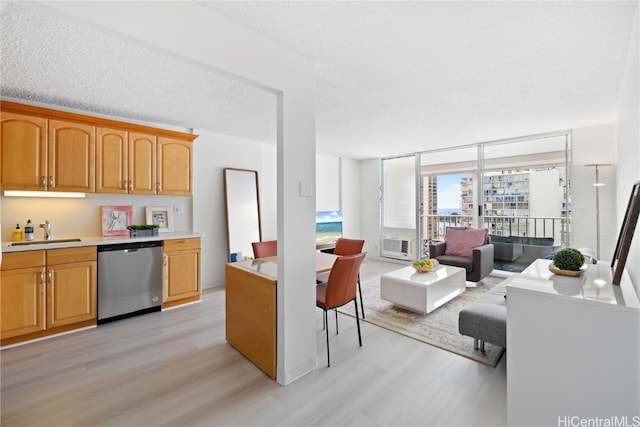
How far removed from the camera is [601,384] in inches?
50.8

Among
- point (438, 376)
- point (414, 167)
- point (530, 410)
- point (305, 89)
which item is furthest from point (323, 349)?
point (414, 167)

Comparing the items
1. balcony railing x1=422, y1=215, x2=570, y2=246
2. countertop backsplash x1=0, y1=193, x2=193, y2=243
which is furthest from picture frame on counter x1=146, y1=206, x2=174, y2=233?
balcony railing x1=422, y1=215, x2=570, y2=246

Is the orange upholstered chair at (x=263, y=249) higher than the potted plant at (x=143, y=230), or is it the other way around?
the potted plant at (x=143, y=230)

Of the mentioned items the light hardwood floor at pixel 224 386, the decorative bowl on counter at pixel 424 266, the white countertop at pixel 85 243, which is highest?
the white countertop at pixel 85 243

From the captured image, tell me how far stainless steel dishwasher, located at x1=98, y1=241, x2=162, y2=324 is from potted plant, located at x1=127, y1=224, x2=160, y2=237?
18cm

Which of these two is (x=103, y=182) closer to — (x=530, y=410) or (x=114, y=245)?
(x=114, y=245)

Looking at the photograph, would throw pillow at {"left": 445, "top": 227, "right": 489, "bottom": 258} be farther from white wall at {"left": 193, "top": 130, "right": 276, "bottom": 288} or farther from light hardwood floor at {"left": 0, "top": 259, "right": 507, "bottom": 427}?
white wall at {"left": 193, "top": 130, "right": 276, "bottom": 288}

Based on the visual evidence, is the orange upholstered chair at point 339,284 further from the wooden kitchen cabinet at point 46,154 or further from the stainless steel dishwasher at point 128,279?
the wooden kitchen cabinet at point 46,154

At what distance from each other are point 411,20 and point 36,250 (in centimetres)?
383

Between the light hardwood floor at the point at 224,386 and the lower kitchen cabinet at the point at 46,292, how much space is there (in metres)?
0.19

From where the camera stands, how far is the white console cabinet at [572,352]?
124cm

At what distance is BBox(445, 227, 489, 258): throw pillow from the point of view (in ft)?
15.5

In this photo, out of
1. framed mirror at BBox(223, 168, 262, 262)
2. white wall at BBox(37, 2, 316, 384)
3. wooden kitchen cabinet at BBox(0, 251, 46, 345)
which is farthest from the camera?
framed mirror at BBox(223, 168, 262, 262)

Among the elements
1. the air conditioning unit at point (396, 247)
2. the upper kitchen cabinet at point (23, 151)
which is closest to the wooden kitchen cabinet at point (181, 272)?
the upper kitchen cabinet at point (23, 151)
